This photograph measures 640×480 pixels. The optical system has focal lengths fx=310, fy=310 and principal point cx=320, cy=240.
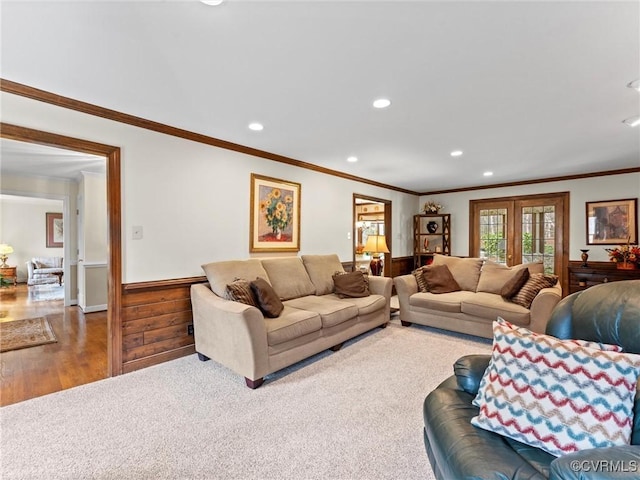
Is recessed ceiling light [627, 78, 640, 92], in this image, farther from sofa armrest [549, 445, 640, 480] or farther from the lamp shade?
the lamp shade

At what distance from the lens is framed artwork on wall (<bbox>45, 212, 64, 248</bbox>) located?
838cm

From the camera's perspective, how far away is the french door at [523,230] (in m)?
5.48

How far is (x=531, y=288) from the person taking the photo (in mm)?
3539

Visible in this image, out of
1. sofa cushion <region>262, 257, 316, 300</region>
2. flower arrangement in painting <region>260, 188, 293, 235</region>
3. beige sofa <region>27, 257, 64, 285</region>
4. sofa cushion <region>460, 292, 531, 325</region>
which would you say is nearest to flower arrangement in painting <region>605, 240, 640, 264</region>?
sofa cushion <region>460, 292, 531, 325</region>

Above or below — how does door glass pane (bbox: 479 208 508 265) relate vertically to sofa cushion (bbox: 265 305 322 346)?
above

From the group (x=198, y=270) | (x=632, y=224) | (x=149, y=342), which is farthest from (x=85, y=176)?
(x=632, y=224)

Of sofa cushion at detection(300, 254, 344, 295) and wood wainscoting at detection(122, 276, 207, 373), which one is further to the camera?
sofa cushion at detection(300, 254, 344, 295)

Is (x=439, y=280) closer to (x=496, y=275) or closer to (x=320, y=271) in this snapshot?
(x=496, y=275)

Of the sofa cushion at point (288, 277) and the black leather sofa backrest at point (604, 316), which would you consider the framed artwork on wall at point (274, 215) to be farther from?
the black leather sofa backrest at point (604, 316)

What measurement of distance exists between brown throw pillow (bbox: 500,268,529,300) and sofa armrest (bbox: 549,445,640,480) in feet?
9.79

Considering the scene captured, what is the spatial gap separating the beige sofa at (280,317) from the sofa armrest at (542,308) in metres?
1.61

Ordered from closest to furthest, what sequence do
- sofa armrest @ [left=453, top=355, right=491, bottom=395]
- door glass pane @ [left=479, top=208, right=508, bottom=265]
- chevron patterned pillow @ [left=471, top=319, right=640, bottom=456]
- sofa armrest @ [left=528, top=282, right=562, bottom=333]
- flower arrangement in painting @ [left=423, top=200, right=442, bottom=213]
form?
chevron patterned pillow @ [left=471, top=319, right=640, bottom=456], sofa armrest @ [left=453, top=355, right=491, bottom=395], sofa armrest @ [left=528, top=282, right=562, bottom=333], door glass pane @ [left=479, top=208, right=508, bottom=265], flower arrangement in painting @ [left=423, top=200, right=442, bottom=213]

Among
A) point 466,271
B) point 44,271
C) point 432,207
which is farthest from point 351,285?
point 44,271

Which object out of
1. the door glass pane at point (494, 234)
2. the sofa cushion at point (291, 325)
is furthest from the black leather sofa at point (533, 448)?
the door glass pane at point (494, 234)
